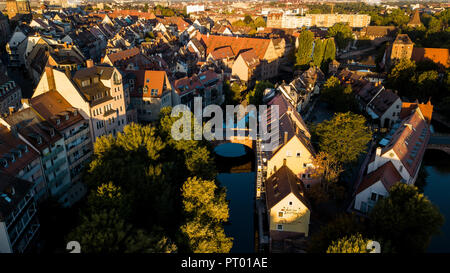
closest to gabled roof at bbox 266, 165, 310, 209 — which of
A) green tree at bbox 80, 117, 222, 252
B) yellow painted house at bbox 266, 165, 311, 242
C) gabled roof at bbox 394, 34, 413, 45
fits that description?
yellow painted house at bbox 266, 165, 311, 242

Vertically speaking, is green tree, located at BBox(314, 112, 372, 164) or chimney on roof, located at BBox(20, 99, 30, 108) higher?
chimney on roof, located at BBox(20, 99, 30, 108)

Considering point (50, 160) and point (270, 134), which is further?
point (270, 134)

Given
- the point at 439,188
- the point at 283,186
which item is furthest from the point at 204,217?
the point at 439,188

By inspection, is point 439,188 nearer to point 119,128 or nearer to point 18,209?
point 119,128

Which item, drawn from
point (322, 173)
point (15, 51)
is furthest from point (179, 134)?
point (15, 51)

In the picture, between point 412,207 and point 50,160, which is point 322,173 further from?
point 50,160

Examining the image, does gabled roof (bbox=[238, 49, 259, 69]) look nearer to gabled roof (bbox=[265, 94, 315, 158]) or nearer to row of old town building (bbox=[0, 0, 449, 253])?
row of old town building (bbox=[0, 0, 449, 253])
